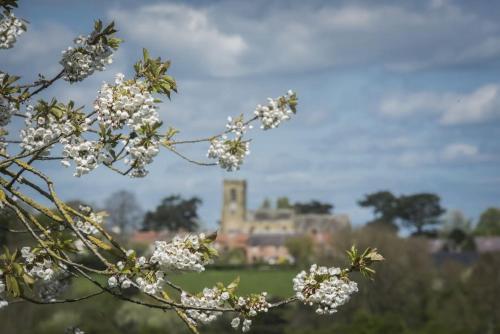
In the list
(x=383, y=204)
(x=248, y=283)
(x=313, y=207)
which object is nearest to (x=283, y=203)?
(x=313, y=207)

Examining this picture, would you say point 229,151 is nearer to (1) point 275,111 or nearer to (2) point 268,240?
(1) point 275,111

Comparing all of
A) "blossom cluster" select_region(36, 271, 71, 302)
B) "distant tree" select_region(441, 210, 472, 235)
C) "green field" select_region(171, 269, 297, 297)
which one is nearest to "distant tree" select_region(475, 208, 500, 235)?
"distant tree" select_region(441, 210, 472, 235)

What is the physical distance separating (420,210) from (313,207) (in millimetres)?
27304

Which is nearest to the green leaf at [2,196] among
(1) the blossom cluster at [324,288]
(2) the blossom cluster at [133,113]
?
(2) the blossom cluster at [133,113]

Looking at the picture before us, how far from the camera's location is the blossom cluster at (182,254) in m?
3.48

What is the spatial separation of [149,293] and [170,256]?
0.18m

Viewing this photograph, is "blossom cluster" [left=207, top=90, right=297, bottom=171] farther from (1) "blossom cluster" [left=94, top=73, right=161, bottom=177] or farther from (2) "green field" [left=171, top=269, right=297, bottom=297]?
(2) "green field" [left=171, top=269, right=297, bottom=297]

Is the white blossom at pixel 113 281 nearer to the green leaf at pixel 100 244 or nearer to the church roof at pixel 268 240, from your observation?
the green leaf at pixel 100 244

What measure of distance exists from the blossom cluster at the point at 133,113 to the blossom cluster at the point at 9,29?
0.74m

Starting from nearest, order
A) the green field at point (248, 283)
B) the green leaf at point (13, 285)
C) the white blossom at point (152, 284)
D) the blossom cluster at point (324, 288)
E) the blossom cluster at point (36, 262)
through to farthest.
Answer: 1. the white blossom at point (152, 284)
2. the blossom cluster at point (324, 288)
3. the green leaf at point (13, 285)
4. the blossom cluster at point (36, 262)
5. the green field at point (248, 283)

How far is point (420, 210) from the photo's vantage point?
136m

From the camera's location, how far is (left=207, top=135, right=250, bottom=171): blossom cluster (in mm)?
4219

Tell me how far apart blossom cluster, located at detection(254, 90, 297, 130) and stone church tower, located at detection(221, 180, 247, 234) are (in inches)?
5767

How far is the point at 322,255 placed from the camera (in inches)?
2104
